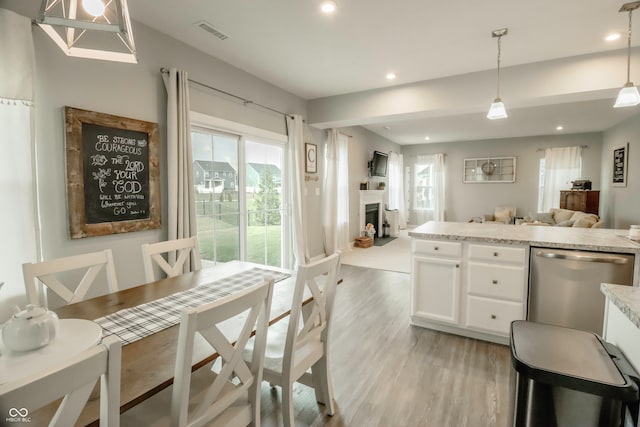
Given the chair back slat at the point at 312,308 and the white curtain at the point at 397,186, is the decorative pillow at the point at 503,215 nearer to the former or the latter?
the white curtain at the point at 397,186

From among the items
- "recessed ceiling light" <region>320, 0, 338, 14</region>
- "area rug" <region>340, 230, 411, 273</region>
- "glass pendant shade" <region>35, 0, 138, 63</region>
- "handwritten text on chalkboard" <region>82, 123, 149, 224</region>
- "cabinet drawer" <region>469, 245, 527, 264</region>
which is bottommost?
"area rug" <region>340, 230, 411, 273</region>

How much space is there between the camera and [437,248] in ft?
8.82

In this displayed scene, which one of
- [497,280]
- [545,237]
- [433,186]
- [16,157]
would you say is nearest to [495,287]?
[497,280]

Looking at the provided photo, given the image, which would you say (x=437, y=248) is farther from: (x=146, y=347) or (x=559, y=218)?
(x=559, y=218)

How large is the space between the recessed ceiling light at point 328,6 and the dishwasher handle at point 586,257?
2417mm

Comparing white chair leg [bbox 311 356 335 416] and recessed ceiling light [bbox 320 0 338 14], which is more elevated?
recessed ceiling light [bbox 320 0 338 14]

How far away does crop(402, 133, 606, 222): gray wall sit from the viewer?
7.30m

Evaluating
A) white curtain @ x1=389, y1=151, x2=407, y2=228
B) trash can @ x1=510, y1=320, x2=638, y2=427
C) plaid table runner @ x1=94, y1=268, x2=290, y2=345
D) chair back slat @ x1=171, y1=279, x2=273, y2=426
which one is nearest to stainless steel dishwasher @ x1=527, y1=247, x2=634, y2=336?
trash can @ x1=510, y1=320, x2=638, y2=427

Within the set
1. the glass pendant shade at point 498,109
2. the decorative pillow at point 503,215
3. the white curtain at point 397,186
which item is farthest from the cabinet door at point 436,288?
the white curtain at point 397,186

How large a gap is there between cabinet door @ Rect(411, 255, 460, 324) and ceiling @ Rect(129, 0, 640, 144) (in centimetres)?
201

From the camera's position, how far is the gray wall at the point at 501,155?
23.9 feet

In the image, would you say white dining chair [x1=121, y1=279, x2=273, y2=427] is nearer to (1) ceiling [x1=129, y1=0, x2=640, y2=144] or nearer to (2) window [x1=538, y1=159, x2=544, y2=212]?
(1) ceiling [x1=129, y1=0, x2=640, y2=144]

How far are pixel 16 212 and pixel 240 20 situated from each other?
2.09 m

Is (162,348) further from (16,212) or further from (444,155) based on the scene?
(444,155)
